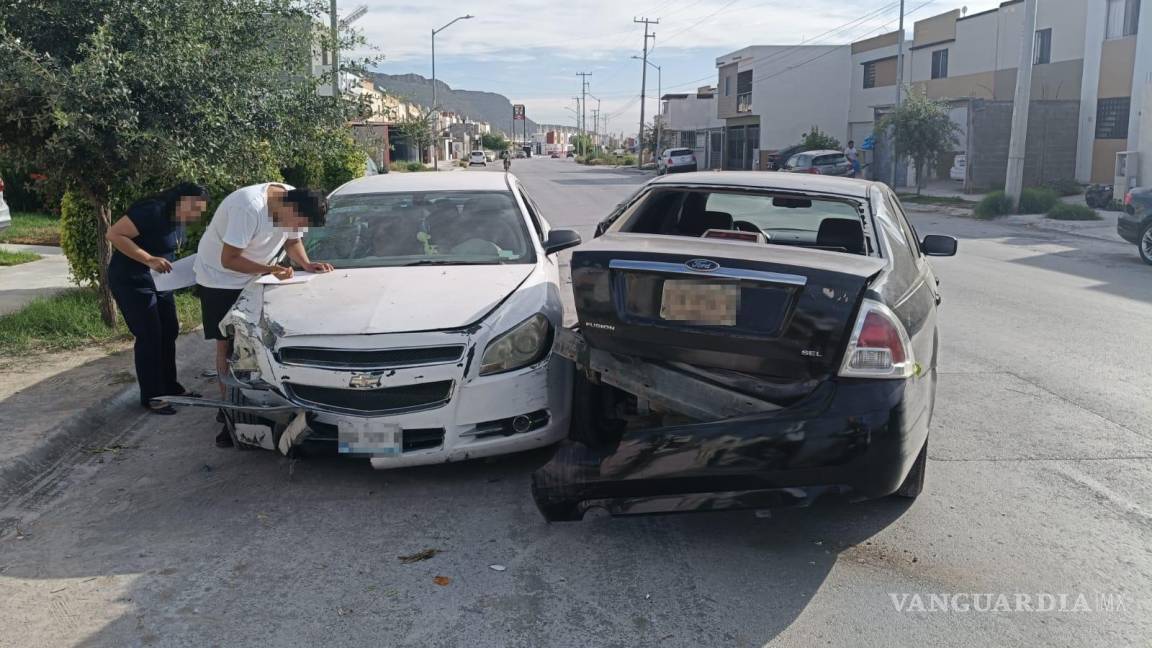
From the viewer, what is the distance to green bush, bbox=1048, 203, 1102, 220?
2161cm

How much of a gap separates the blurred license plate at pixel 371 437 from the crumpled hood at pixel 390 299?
0.46 meters

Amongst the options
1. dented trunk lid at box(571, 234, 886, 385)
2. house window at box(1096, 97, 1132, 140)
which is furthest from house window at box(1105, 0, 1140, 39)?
dented trunk lid at box(571, 234, 886, 385)

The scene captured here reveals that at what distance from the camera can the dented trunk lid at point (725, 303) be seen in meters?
3.86

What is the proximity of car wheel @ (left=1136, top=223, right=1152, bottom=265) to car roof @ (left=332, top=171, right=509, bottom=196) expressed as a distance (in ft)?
35.9

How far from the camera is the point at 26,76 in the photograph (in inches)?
255

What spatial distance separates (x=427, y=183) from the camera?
7074 mm

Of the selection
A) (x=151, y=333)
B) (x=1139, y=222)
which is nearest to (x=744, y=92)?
(x=1139, y=222)

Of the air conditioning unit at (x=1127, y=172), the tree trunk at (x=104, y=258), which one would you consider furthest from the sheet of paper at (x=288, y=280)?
the air conditioning unit at (x=1127, y=172)

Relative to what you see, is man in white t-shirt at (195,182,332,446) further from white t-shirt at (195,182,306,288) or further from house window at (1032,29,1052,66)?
house window at (1032,29,1052,66)

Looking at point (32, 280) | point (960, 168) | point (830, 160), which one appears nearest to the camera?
point (32, 280)

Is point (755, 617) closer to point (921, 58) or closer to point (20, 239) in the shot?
point (20, 239)

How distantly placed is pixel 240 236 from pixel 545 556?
9.38 feet

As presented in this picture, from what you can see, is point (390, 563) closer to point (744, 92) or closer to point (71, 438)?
point (71, 438)

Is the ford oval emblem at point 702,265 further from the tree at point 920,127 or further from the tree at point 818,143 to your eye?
the tree at point 818,143
